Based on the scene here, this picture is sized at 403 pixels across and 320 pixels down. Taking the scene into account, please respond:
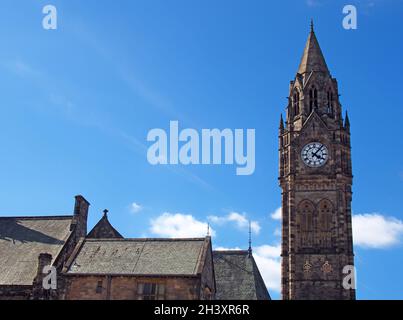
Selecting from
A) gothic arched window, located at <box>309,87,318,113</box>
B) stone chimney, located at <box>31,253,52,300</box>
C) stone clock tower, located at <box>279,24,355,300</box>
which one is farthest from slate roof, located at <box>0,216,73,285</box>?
gothic arched window, located at <box>309,87,318,113</box>

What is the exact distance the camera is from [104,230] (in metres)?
55.8

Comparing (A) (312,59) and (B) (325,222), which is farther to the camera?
(A) (312,59)

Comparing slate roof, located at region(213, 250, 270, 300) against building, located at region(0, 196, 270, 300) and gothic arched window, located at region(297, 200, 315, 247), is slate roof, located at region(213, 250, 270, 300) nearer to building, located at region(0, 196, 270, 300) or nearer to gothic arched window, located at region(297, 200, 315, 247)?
gothic arched window, located at region(297, 200, 315, 247)

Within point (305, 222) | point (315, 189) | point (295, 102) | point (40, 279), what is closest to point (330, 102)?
point (295, 102)

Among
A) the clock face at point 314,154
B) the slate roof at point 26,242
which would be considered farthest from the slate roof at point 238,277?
the slate roof at point 26,242

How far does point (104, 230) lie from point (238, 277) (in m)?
15.7

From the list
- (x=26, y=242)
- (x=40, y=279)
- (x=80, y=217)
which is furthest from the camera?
(x=80, y=217)

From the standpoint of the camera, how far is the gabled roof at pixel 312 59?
83062mm

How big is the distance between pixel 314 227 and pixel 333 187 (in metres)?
5.33

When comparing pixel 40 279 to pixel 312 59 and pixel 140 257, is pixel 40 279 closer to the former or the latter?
pixel 140 257

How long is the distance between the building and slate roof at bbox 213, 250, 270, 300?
577 inches
